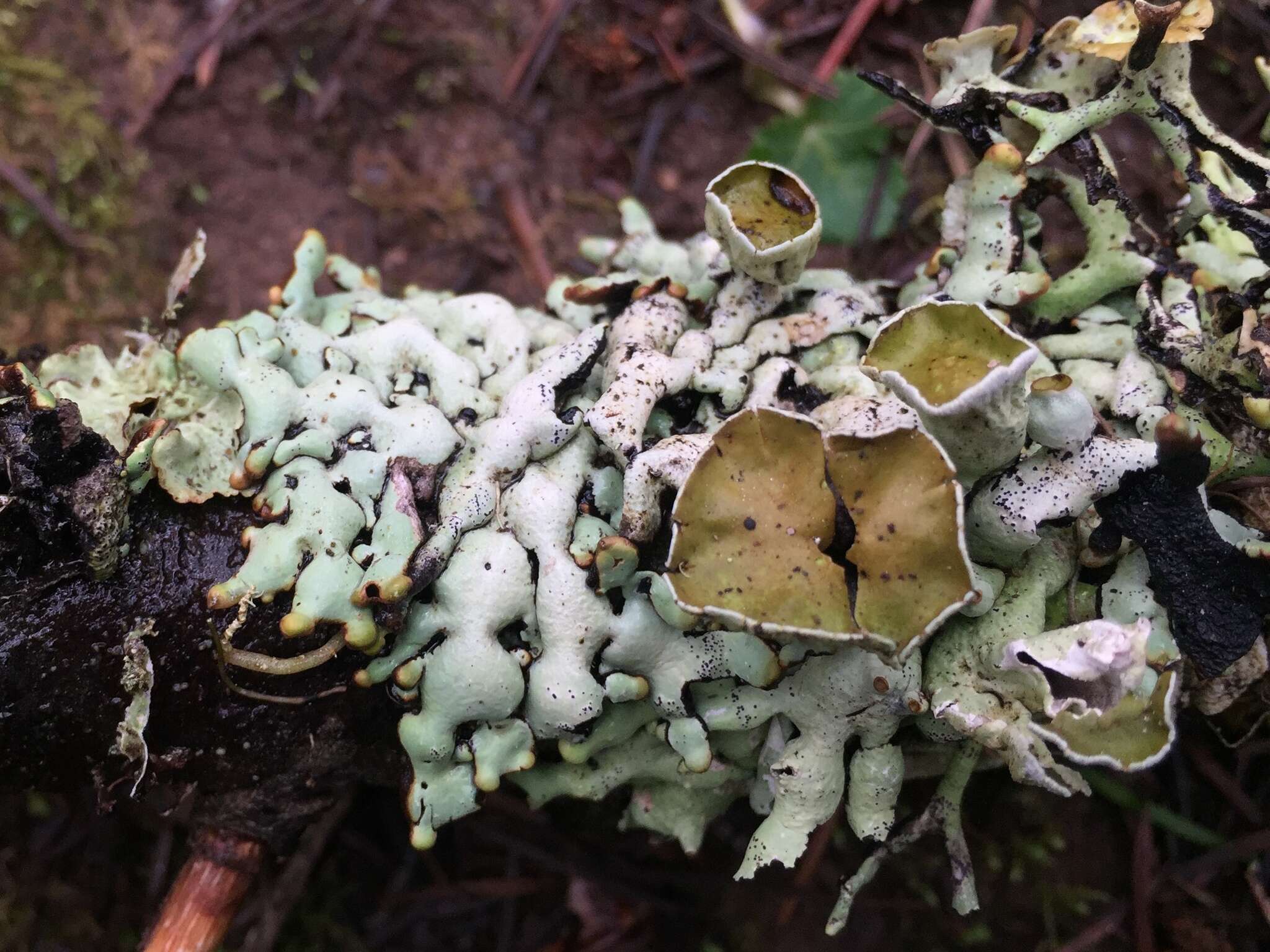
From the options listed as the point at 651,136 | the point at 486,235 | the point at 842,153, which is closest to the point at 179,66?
the point at 486,235

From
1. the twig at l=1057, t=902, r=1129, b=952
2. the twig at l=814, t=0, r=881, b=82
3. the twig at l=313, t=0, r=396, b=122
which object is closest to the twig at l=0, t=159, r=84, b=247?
the twig at l=313, t=0, r=396, b=122

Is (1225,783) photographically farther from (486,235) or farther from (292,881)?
(486,235)

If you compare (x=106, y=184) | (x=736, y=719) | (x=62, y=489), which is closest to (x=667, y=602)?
(x=736, y=719)

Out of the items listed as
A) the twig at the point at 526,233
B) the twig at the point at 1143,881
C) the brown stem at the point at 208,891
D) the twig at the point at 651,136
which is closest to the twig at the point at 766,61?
the twig at the point at 651,136

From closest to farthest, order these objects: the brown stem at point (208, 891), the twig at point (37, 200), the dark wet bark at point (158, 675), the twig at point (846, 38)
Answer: the dark wet bark at point (158, 675) → the brown stem at point (208, 891) → the twig at point (37, 200) → the twig at point (846, 38)

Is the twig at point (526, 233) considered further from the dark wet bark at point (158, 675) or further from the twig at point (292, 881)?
the twig at point (292, 881)

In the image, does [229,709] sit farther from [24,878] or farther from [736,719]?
[24,878]
